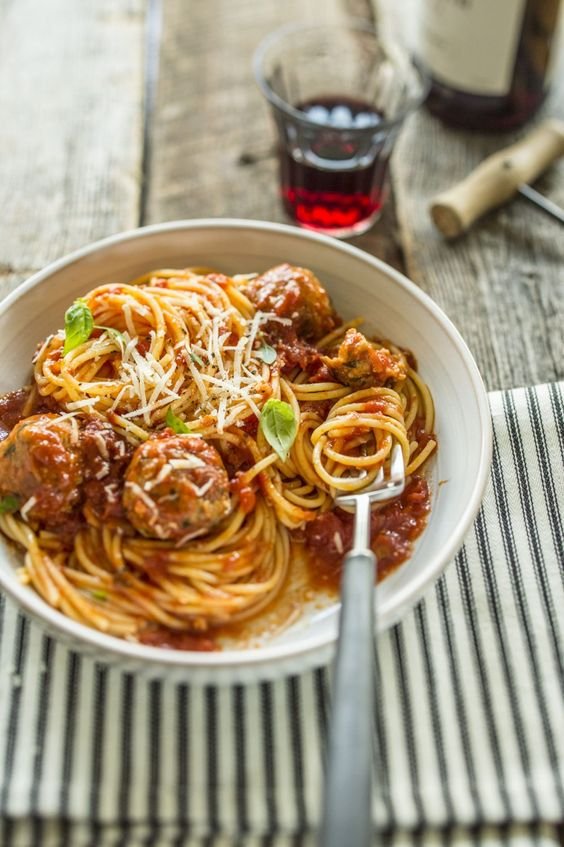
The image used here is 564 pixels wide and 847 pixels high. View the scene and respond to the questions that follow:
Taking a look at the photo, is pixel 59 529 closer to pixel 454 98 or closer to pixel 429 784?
pixel 429 784

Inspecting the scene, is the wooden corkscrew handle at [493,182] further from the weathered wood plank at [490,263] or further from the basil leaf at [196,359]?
the basil leaf at [196,359]

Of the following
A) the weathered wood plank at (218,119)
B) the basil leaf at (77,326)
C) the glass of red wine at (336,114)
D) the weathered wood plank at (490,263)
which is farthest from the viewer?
the weathered wood plank at (218,119)

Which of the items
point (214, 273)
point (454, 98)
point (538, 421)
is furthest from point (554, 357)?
point (454, 98)

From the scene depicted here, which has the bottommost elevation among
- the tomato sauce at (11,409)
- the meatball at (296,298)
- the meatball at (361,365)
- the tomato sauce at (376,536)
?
the tomato sauce at (376,536)

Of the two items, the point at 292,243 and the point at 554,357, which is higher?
the point at 292,243

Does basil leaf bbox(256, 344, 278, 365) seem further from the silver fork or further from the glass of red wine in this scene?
the glass of red wine

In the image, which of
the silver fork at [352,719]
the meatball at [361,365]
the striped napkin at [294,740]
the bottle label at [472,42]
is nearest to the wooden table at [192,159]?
the bottle label at [472,42]
